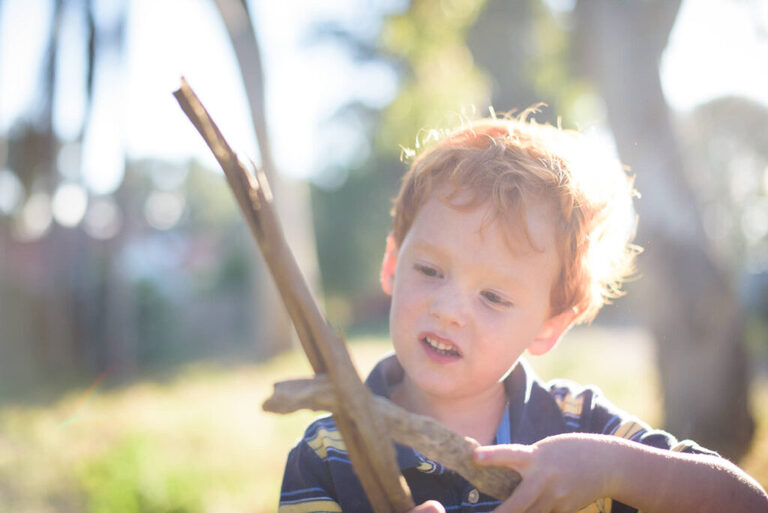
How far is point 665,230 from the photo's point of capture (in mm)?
3111

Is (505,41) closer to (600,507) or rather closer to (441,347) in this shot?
(441,347)

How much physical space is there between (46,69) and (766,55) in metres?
7.87

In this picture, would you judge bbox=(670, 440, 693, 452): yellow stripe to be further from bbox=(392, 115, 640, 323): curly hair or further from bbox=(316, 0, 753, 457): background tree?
bbox=(316, 0, 753, 457): background tree

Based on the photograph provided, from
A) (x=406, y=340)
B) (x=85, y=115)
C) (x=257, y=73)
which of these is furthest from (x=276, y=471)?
(x=85, y=115)

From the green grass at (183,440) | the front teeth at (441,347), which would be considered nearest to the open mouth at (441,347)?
the front teeth at (441,347)

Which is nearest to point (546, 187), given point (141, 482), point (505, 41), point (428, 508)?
point (428, 508)

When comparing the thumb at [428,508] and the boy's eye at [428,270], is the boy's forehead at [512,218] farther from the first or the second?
the thumb at [428,508]

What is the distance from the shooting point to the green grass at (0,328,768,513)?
2707 mm

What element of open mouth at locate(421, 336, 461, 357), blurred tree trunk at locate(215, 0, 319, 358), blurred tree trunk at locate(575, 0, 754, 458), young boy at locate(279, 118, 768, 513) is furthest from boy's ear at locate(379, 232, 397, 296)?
blurred tree trunk at locate(215, 0, 319, 358)

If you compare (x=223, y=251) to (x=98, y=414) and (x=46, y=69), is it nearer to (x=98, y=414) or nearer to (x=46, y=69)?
(x=46, y=69)

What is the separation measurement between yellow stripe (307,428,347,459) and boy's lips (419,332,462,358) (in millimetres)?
264

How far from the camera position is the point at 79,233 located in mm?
7992

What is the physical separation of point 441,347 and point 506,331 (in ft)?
0.47

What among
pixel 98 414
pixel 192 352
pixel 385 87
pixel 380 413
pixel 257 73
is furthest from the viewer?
pixel 192 352
